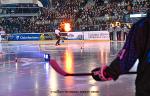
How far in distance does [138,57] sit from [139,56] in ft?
0.04

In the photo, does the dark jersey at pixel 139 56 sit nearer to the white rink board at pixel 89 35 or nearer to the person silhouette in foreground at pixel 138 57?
the person silhouette in foreground at pixel 138 57

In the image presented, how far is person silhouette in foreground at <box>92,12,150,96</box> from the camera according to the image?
9.98ft

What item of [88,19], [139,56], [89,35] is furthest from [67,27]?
[139,56]

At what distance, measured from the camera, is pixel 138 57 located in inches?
122

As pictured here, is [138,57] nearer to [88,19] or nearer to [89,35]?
[89,35]

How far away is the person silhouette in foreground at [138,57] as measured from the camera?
3041 millimetres

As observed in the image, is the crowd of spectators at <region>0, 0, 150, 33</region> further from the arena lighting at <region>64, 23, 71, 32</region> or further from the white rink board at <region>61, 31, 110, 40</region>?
the arena lighting at <region>64, 23, 71, 32</region>

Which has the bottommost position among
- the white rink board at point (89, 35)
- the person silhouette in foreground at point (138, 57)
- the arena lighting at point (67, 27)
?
the white rink board at point (89, 35)

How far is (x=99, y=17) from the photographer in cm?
4822

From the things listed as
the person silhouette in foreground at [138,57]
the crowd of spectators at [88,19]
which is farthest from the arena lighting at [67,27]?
the person silhouette in foreground at [138,57]

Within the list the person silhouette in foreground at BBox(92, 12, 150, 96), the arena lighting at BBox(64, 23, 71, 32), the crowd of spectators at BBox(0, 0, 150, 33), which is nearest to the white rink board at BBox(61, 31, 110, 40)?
the arena lighting at BBox(64, 23, 71, 32)

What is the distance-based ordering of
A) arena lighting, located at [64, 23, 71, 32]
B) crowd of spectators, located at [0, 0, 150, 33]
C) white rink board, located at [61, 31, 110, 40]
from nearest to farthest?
arena lighting, located at [64, 23, 71, 32] < white rink board, located at [61, 31, 110, 40] < crowd of spectators, located at [0, 0, 150, 33]

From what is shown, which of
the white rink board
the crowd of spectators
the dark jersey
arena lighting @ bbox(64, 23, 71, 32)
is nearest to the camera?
the dark jersey

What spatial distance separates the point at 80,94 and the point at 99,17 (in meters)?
38.5
